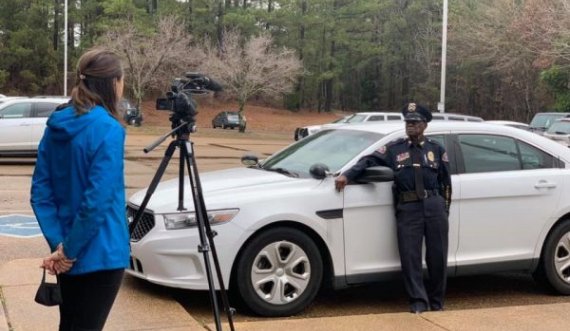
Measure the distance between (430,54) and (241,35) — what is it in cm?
1764

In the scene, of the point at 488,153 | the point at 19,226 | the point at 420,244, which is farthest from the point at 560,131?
the point at 420,244

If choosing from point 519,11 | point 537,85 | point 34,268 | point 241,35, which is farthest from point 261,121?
point 34,268

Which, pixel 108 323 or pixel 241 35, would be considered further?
pixel 241 35

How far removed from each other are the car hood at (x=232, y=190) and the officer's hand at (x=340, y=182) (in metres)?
0.19

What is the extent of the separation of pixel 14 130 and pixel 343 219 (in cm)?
1357

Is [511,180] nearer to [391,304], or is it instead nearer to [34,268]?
[391,304]

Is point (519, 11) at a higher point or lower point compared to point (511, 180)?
higher

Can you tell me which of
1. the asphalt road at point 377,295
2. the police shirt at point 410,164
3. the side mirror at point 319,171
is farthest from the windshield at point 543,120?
the side mirror at point 319,171

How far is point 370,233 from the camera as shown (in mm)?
5504

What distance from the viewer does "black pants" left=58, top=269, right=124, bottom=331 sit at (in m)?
2.83

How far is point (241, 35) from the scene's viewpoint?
198 ft

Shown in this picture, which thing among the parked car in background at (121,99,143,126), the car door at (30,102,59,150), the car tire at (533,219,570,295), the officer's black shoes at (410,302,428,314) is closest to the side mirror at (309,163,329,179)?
the officer's black shoes at (410,302,428,314)

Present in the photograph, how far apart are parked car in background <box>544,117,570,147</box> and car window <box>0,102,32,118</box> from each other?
14.7m

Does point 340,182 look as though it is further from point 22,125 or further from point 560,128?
point 560,128
